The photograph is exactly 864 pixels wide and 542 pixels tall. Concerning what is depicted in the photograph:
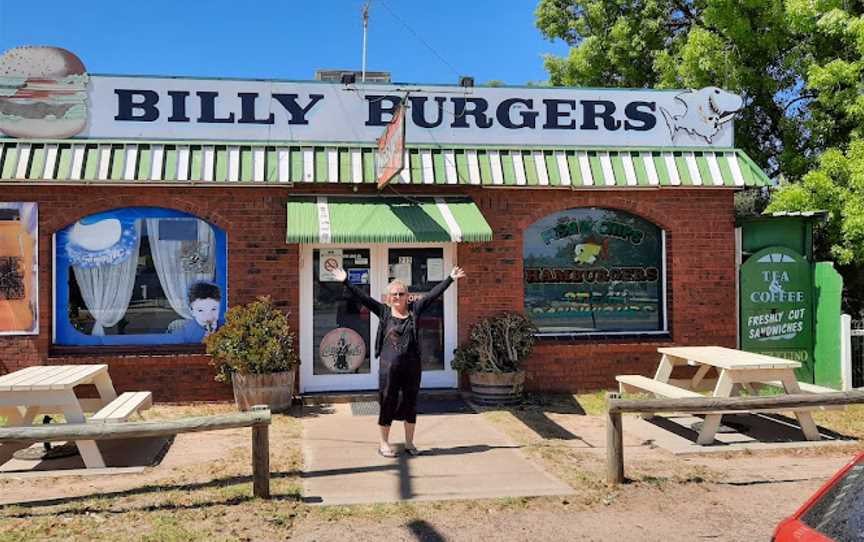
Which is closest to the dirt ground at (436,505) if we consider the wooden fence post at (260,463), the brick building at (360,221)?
the wooden fence post at (260,463)

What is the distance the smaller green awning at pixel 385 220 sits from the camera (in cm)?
833

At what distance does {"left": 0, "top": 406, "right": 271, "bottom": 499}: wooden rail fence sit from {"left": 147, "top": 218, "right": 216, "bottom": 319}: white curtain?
3758 millimetres

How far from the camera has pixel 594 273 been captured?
998cm

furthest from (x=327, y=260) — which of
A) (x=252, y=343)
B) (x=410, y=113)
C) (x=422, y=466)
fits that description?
(x=422, y=466)

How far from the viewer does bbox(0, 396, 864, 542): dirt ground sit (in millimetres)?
4875

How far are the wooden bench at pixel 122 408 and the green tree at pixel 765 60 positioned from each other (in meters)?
10.7

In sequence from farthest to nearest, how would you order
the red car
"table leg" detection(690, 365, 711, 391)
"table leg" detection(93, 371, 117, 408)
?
1. "table leg" detection(690, 365, 711, 391)
2. "table leg" detection(93, 371, 117, 408)
3. the red car

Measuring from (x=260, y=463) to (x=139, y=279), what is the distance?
4.48 meters

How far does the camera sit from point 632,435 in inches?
304

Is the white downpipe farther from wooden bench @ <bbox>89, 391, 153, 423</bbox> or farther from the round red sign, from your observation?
wooden bench @ <bbox>89, 391, 153, 423</bbox>

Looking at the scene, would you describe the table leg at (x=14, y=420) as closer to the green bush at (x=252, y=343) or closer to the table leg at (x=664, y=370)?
the green bush at (x=252, y=343)

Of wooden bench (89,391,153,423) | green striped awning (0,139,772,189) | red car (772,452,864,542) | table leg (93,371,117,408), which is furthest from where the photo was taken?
green striped awning (0,139,772,189)

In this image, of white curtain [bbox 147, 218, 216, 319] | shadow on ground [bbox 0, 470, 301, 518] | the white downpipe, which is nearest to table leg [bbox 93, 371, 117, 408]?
white curtain [bbox 147, 218, 216, 319]

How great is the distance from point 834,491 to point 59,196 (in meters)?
8.63
